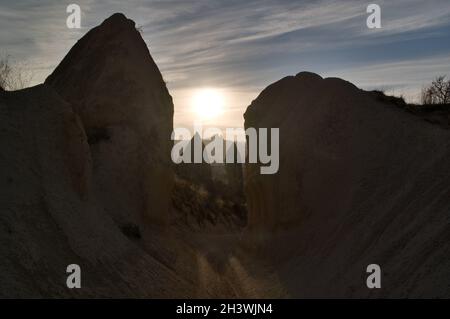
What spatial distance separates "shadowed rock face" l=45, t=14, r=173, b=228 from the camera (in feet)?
60.7

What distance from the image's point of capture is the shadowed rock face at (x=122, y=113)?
18516 millimetres

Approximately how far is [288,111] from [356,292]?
36.5 feet

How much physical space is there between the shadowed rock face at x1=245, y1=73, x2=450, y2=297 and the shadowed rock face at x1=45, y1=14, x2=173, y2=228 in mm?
3966

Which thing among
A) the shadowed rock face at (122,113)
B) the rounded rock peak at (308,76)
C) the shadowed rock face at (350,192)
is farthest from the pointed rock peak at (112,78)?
the rounded rock peak at (308,76)

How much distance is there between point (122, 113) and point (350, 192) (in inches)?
351

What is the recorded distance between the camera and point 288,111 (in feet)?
70.8

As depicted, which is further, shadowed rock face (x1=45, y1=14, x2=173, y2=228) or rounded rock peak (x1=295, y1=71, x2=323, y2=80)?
rounded rock peak (x1=295, y1=71, x2=323, y2=80)

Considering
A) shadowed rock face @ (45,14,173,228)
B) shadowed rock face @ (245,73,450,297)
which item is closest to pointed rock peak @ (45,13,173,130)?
shadowed rock face @ (45,14,173,228)

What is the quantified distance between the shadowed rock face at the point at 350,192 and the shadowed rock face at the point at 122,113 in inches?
156

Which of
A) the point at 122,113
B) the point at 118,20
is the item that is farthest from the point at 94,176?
the point at 118,20

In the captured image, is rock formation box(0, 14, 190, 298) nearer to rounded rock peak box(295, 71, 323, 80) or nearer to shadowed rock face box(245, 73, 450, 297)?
shadowed rock face box(245, 73, 450, 297)

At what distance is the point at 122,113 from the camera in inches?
807
